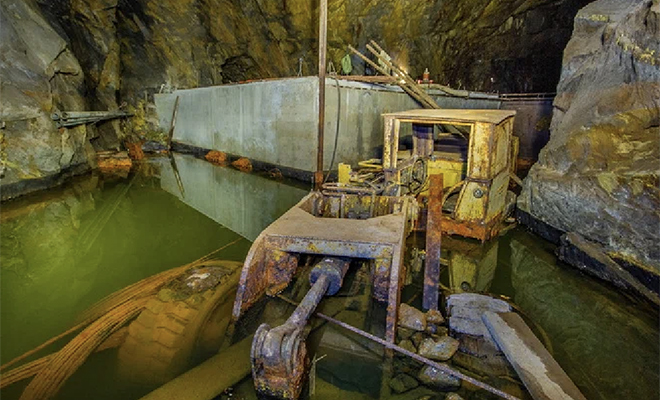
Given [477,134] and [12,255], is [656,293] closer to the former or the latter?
[477,134]

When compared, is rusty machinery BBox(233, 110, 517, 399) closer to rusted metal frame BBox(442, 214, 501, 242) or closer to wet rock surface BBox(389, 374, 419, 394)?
rusted metal frame BBox(442, 214, 501, 242)

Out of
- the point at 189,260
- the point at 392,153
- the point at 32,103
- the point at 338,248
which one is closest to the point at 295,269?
the point at 338,248

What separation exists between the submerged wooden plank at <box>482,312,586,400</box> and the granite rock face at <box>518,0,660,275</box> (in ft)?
8.54

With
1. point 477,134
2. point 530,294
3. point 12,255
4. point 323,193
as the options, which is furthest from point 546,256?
point 12,255

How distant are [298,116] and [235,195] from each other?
3027 mm

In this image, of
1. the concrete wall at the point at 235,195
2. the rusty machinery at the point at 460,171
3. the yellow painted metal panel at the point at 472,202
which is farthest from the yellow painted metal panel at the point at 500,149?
the concrete wall at the point at 235,195

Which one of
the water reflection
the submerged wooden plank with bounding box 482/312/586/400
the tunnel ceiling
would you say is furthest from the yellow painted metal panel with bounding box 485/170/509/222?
the tunnel ceiling

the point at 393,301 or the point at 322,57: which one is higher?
the point at 322,57

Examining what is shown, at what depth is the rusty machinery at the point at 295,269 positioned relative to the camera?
250 cm

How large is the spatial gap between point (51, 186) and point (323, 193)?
9.91m

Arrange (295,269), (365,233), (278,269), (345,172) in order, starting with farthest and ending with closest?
(345,172) < (295,269) < (278,269) < (365,233)

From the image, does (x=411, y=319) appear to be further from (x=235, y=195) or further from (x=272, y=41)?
(x=272, y=41)

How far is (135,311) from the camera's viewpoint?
4.07m

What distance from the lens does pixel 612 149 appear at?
215 inches
